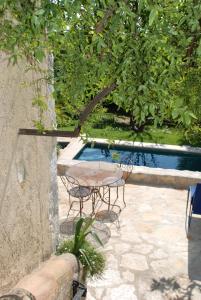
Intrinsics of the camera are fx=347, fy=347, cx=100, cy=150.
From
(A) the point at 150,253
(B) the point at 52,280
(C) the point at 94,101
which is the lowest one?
(A) the point at 150,253

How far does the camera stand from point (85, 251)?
6.18 meters

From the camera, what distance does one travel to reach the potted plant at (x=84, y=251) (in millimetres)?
→ 5961

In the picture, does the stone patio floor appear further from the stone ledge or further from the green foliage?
the stone ledge

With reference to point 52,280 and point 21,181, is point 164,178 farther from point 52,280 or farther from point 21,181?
point 21,181

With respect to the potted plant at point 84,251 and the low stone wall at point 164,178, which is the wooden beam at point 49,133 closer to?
the potted plant at point 84,251

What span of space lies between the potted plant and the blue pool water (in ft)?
26.2

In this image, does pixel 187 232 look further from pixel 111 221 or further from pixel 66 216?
pixel 66 216

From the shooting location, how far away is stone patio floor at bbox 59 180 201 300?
605 centimetres

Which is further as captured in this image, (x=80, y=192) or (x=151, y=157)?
(x=151, y=157)

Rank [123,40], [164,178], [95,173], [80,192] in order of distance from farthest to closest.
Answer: [164,178] → [95,173] → [80,192] → [123,40]

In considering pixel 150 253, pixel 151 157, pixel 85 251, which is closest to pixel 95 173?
pixel 150 253

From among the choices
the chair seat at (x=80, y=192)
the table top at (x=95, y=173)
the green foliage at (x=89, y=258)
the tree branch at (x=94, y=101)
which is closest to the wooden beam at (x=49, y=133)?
the tree branch at (x=94, y=101)

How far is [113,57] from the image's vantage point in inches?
119

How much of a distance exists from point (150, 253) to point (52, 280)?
2.99m
